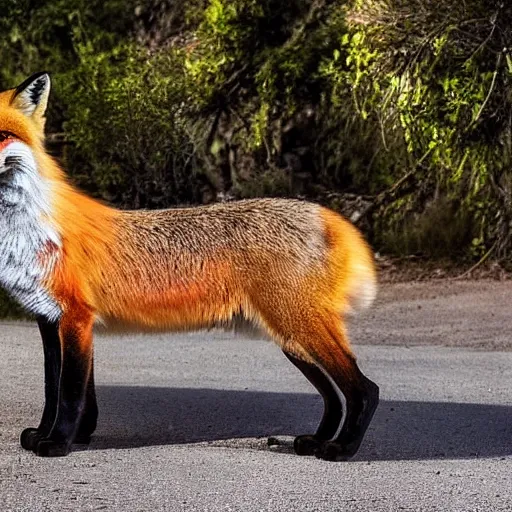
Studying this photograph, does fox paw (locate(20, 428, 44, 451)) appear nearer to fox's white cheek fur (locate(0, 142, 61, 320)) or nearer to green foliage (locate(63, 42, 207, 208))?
fox's white cheek fur (locate(0, 142, 61, 320))

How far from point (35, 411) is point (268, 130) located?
8.18 m

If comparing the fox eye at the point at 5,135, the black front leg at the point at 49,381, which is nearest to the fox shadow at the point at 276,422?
the black front leg at the point at 49,381

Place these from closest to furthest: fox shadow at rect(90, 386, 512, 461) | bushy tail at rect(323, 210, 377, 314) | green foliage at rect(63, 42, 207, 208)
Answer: bushy tail at rect(323, 210, 377, 314), fox shadow at rect(90, 386, 512, 461), green foliage at rect(63, 42, 207, 208)

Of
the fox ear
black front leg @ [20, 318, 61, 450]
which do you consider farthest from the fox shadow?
the fox ear

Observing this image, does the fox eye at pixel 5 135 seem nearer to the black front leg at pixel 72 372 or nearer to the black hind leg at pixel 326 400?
the black front leg at pixel 72 372

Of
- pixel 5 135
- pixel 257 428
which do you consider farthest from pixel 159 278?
pixel 257 428

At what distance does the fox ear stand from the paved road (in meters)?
1.66

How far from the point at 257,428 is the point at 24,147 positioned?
6.64ft

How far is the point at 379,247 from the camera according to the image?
13.9 m

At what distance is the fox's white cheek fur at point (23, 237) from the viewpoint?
561cm

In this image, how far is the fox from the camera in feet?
18.4

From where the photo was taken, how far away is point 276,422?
6.63 meters

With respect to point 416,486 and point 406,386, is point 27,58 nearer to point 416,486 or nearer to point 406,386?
point 406,386

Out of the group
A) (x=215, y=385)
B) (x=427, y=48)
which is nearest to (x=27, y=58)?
(x=427, y=48)
